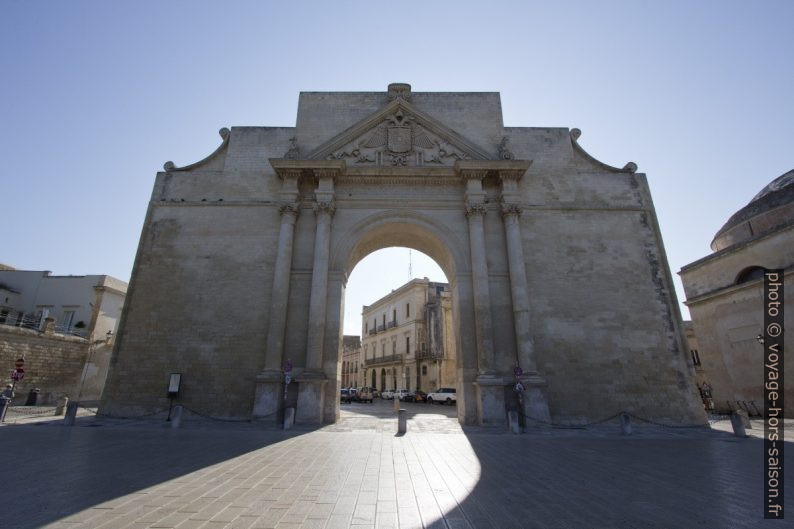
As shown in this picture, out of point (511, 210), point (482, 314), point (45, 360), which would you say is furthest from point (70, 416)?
point (511, 210)

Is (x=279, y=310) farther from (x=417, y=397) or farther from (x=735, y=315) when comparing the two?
(x=735, y=315)

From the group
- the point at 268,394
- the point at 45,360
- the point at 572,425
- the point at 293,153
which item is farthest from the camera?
the point at 45,360

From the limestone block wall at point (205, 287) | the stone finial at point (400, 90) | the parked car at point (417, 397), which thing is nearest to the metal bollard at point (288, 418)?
the limestone block wall at point (205, 287)

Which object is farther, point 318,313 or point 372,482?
point 318,313

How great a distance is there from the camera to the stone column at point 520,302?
1171 cm

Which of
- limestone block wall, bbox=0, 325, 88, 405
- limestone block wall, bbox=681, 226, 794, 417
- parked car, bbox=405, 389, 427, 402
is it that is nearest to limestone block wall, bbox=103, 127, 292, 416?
limestone block wall, bbox=0, 325, 88, 405

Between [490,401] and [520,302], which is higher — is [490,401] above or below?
below

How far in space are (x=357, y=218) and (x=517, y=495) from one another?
38.0 feet

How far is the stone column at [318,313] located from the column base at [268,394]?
2.16 ft

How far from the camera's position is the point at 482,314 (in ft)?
42.1

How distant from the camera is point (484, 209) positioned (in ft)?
46.7

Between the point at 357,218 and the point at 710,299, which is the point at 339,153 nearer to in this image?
the point at 357,218

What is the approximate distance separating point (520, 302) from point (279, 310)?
8.37 meters

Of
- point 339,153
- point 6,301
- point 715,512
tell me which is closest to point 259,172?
point 339,153
